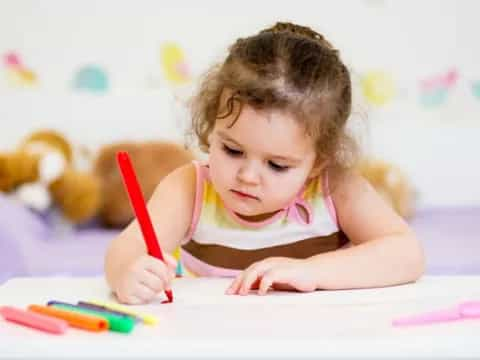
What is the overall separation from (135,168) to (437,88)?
0.76 meters

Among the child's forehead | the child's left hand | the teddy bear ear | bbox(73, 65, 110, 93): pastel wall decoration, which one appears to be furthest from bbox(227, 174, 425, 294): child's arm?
bbox(73, 65, 110, 93): pastel wall decoration

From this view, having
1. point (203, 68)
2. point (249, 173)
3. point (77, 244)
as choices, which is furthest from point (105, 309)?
point (203, 68)

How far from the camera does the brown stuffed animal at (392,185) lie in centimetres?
192

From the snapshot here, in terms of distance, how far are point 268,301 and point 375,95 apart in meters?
1.43

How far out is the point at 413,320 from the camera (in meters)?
0.63

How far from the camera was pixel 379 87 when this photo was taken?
82.7 inches

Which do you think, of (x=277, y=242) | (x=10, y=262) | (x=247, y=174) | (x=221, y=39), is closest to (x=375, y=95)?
(x=221, y=39)

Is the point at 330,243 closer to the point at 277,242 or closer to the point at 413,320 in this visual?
the point at 277,242

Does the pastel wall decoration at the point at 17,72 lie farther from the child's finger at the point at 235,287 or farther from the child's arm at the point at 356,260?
the child's finger at the point at 235,287

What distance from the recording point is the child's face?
2.70ft

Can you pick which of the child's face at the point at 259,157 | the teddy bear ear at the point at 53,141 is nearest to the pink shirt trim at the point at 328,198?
the child's face at the point at 259,157

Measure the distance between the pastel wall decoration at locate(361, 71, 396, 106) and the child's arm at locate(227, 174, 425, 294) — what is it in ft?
3.69

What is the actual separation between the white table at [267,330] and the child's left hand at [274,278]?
1 centimetres

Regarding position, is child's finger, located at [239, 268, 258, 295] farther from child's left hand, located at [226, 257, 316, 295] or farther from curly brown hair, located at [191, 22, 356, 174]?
curly brown hair, located at [191, 22, 356, 174]
